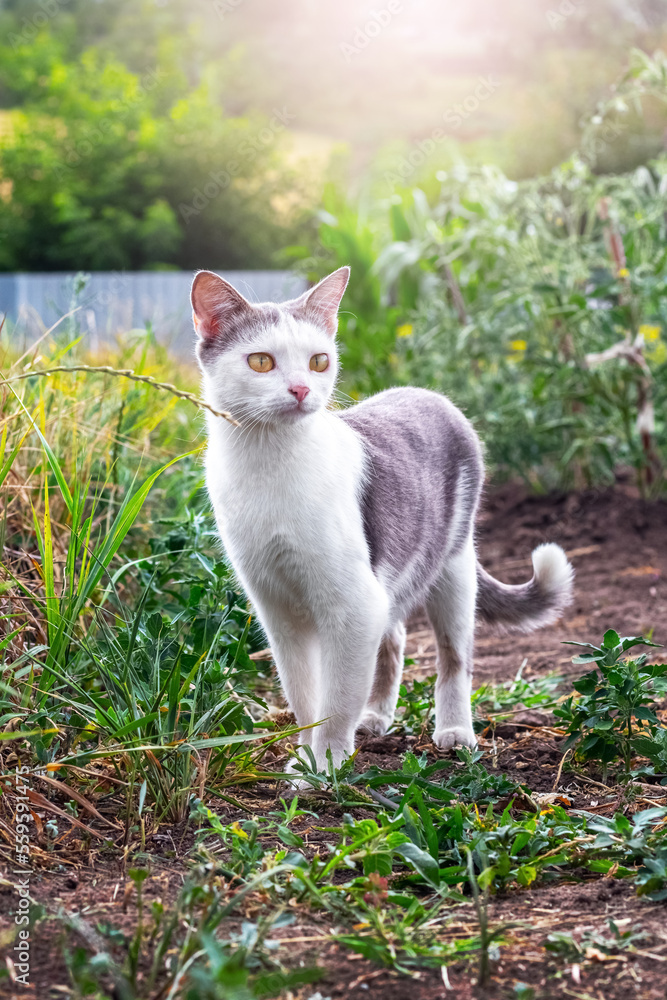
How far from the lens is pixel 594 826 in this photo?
1.64m

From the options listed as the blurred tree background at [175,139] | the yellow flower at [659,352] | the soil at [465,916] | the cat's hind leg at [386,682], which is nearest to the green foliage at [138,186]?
the blurred tree background at [175,139]

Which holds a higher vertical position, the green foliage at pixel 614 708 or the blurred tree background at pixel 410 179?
the blurred tree background at pixel 410 179

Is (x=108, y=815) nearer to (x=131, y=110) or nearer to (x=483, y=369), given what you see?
(x=483, y=369)

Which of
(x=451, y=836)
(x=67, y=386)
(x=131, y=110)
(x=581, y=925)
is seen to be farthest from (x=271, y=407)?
(x=131, y=110)

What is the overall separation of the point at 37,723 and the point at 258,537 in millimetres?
629

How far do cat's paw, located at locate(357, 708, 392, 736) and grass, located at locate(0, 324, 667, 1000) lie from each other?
0.12 m

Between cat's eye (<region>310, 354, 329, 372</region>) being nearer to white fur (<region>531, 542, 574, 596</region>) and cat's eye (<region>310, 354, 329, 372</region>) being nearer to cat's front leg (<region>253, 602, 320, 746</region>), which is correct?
cat's front leg (<region>253, 602, 320, 746</region>)

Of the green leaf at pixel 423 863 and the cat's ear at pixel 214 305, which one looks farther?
the cat's ear at pixel 214 305

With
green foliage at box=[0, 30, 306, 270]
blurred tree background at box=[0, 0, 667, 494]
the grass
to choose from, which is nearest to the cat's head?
the grass

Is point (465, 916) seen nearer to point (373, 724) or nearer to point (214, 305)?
point (373, 724)

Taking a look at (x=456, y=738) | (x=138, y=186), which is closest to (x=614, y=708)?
(x=456, y=738)

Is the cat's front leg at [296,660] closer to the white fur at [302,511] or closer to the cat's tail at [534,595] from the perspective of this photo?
the white fur at [302,511]

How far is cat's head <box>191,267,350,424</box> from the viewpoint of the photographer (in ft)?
6.64

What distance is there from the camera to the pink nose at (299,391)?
1.99 meters
